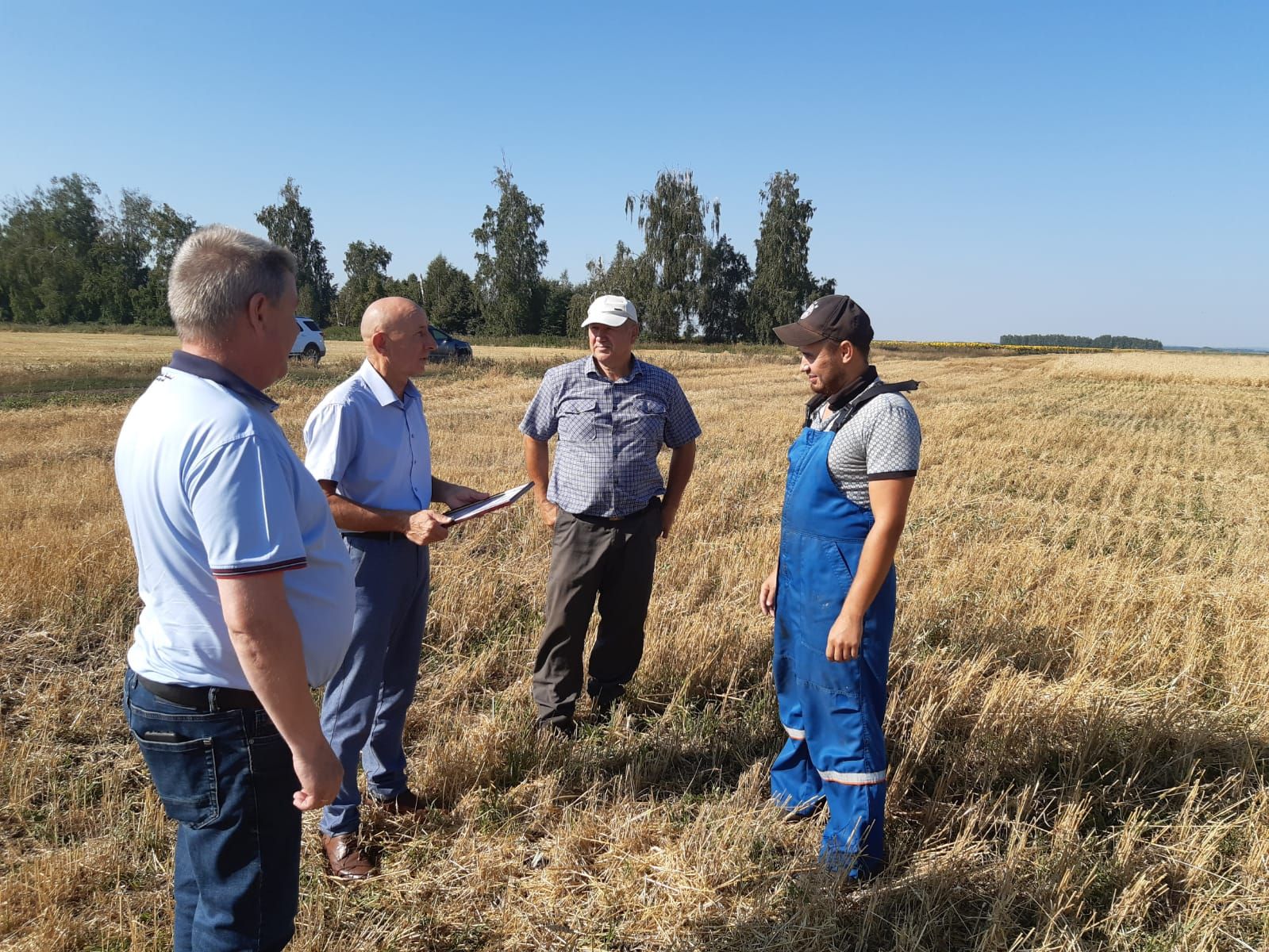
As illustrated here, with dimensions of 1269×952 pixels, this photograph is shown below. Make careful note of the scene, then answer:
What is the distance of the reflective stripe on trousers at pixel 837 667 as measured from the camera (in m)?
2.70

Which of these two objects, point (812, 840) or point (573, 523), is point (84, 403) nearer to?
point (573, 523)

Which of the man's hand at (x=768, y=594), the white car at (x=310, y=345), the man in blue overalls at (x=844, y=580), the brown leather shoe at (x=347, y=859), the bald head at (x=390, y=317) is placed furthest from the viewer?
the white car at (x=310, y=345)

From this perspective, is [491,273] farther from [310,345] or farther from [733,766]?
[733,766]

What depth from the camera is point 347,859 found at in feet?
9.00

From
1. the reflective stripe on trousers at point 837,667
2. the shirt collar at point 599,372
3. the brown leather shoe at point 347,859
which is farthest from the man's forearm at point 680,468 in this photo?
the brown leather shoe at point 347,859

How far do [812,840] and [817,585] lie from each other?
0.98 m

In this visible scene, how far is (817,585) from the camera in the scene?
9.05 ft

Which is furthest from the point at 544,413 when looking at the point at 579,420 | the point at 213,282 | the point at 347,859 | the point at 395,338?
the point at 213,282

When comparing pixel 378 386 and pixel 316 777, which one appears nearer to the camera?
pixel 316 777

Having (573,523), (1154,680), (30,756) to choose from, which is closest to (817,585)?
(573,523)

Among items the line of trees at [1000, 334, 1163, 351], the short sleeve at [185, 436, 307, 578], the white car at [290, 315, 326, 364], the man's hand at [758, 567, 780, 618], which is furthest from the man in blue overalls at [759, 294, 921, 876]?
the line of trees at [1000, 334, 1163, 351]

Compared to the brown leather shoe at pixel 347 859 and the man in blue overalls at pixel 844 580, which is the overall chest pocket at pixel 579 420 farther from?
the brown leather shoe at pixel 347 859

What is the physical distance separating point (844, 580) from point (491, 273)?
193ft

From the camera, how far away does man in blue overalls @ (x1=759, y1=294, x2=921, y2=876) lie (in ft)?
8.55
